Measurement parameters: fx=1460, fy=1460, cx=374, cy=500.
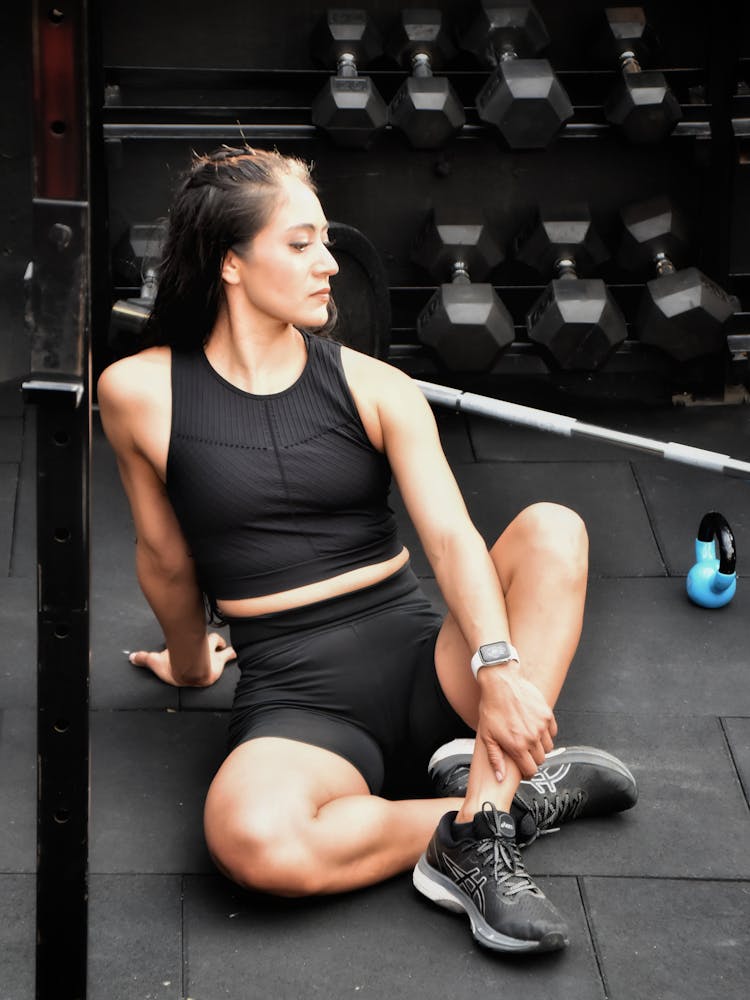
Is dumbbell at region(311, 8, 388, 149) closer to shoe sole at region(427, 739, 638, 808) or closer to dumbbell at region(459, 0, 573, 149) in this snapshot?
dumbbell at region(459, 0, 573, 149)

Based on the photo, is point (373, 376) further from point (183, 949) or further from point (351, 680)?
point (183, 949)

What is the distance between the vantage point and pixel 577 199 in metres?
4.00

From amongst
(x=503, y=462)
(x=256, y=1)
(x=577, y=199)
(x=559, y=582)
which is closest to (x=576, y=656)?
(x=559, y=582)

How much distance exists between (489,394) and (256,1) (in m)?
1.21

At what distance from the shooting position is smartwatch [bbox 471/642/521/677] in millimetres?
2049

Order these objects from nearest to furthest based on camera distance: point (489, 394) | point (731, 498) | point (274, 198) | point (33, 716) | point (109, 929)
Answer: point (109, 929) → point (274, 198) → point (33, 716) → point (731, 498) → point (489, 394)

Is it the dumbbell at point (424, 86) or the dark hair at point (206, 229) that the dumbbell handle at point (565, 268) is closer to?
Answer: the dumbbell at point (424, 86)

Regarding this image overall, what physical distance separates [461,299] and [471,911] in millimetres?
1951

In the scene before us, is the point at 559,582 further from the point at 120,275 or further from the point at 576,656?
the point at 120,275

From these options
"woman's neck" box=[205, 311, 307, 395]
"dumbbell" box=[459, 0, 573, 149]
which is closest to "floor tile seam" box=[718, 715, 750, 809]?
"woman's neck" box=[205, 311, 307, 395]

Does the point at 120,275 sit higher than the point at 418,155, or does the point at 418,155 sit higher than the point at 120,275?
the point at 418,155

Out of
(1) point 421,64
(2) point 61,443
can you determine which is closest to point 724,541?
(1) point 421,64

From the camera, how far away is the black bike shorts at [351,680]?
88.2 inches

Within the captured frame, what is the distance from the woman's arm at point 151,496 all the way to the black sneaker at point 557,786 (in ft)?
1.62
